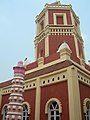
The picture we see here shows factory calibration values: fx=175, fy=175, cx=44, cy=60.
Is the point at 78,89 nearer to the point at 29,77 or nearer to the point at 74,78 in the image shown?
the point at 74,78

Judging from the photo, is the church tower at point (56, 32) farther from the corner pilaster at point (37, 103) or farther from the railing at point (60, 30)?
the corner pilaster at point (37, 103)

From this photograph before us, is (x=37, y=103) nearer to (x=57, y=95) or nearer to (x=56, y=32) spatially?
(x=57, y=95)

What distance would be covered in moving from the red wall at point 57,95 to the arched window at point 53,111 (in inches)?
11.6

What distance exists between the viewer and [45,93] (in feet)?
36.1

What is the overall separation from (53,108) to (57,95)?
0.82m

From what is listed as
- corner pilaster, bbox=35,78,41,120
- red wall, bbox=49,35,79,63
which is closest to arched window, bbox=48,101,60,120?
corner pilaster, bbox=35,78,41,120

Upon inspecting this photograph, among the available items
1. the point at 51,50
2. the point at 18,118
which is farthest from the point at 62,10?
the point at 18,118

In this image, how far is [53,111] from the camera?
10406mm

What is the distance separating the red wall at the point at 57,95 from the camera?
959 centimetres

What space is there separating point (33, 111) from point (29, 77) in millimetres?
2388

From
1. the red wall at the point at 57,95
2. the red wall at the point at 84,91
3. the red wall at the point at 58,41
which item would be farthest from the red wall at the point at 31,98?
the red wall at the point at 58,41

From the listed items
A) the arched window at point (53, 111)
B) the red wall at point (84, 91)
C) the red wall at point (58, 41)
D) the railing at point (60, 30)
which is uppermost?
the railing at point (60, 30)

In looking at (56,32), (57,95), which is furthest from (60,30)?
(57,95)

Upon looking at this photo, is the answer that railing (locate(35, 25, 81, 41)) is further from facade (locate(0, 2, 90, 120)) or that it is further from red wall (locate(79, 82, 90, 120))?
red wall (locate(79, 82, 90, 120))
